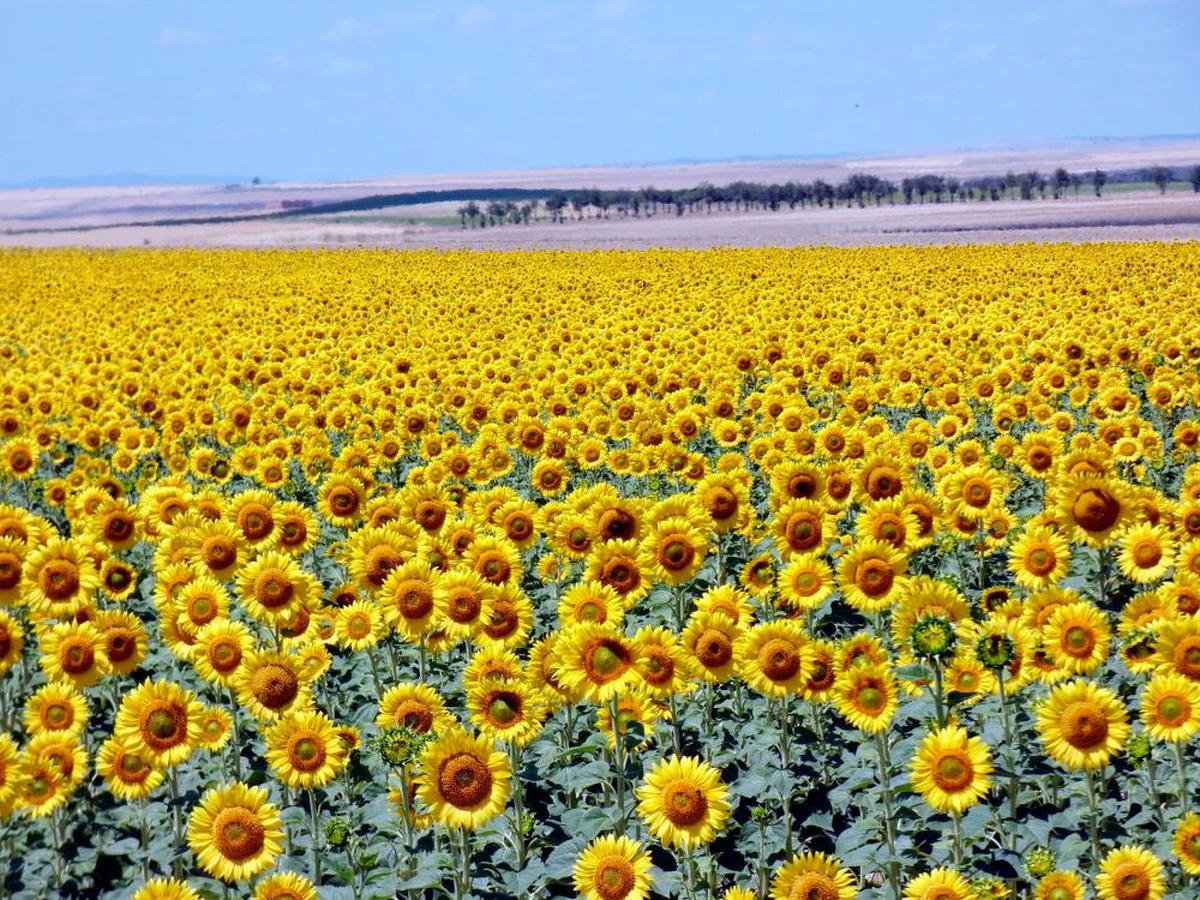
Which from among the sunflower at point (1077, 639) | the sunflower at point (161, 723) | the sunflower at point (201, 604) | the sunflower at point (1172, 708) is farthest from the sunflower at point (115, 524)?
the sunflower at point (1172, 708)

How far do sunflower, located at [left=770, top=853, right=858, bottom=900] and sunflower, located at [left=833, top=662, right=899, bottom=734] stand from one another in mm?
1001

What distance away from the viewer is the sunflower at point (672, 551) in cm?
673

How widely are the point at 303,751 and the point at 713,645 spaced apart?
222 centimetres

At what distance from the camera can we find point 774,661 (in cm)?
557

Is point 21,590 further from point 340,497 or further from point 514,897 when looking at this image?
point 514,897

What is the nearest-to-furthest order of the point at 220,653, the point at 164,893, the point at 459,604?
the point at 164,893
the point at 220,653
the point at 459,604

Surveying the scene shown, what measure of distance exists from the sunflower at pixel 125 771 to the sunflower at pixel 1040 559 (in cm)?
514

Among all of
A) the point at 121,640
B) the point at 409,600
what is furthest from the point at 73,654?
the point at 409,600

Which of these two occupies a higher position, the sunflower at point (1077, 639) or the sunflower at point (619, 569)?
the sunflower at point (619, 569)

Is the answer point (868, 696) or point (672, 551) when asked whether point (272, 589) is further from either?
point (868, 696)

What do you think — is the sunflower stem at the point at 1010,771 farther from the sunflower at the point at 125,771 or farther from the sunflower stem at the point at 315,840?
the sunflower at the point at 125,771

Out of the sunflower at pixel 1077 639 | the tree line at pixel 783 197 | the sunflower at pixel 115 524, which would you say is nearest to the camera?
the sunflower at pixel 1077 639

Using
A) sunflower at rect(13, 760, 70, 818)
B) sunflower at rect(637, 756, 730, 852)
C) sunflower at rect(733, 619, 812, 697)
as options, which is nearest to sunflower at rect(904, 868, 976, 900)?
sunflower at rect(637, 756, 730, 852)

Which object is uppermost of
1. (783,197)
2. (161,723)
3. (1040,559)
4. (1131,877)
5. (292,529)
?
(783,197)
